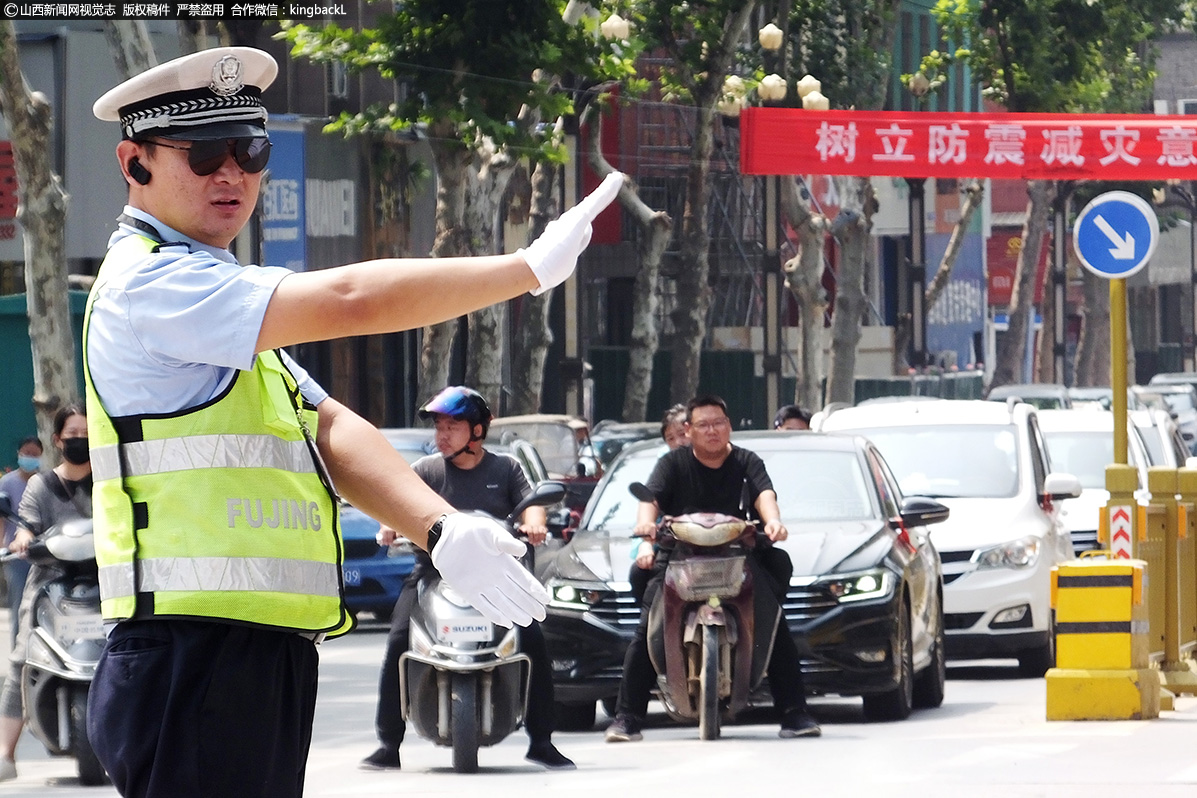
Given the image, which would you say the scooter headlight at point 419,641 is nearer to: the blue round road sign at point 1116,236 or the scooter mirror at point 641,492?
the scooter mirror at point 641,492

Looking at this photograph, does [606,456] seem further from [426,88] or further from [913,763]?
[913,763]

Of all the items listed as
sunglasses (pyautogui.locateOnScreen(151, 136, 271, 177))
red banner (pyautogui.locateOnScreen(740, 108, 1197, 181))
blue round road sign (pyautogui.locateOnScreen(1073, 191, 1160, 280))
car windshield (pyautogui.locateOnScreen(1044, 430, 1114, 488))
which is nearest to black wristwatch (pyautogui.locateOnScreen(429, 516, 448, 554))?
sunglasses (pyautogui.locateOnScreen(151, 136, 271, 177))

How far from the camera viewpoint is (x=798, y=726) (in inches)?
446

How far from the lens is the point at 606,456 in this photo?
2364cm

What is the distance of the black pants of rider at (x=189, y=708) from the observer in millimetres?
3717

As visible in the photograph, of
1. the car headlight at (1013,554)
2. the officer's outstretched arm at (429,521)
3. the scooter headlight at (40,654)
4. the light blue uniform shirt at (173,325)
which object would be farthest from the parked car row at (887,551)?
the light blue uniform shirt at (173,325)

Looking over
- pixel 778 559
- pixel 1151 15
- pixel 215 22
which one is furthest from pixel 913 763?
pixel 1151 15

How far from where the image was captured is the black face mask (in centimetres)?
1040

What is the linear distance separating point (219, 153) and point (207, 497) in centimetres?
56

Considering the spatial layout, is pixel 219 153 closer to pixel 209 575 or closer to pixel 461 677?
pixel 209 575

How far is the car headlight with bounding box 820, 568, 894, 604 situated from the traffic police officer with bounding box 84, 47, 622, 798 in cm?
833

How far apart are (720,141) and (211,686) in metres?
45.1

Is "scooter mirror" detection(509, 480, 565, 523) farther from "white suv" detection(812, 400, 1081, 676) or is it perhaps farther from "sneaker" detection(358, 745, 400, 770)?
"white suv" detection(812, 400, 1081, 676)

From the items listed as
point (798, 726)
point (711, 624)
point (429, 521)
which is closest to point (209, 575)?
point (429, 521)
